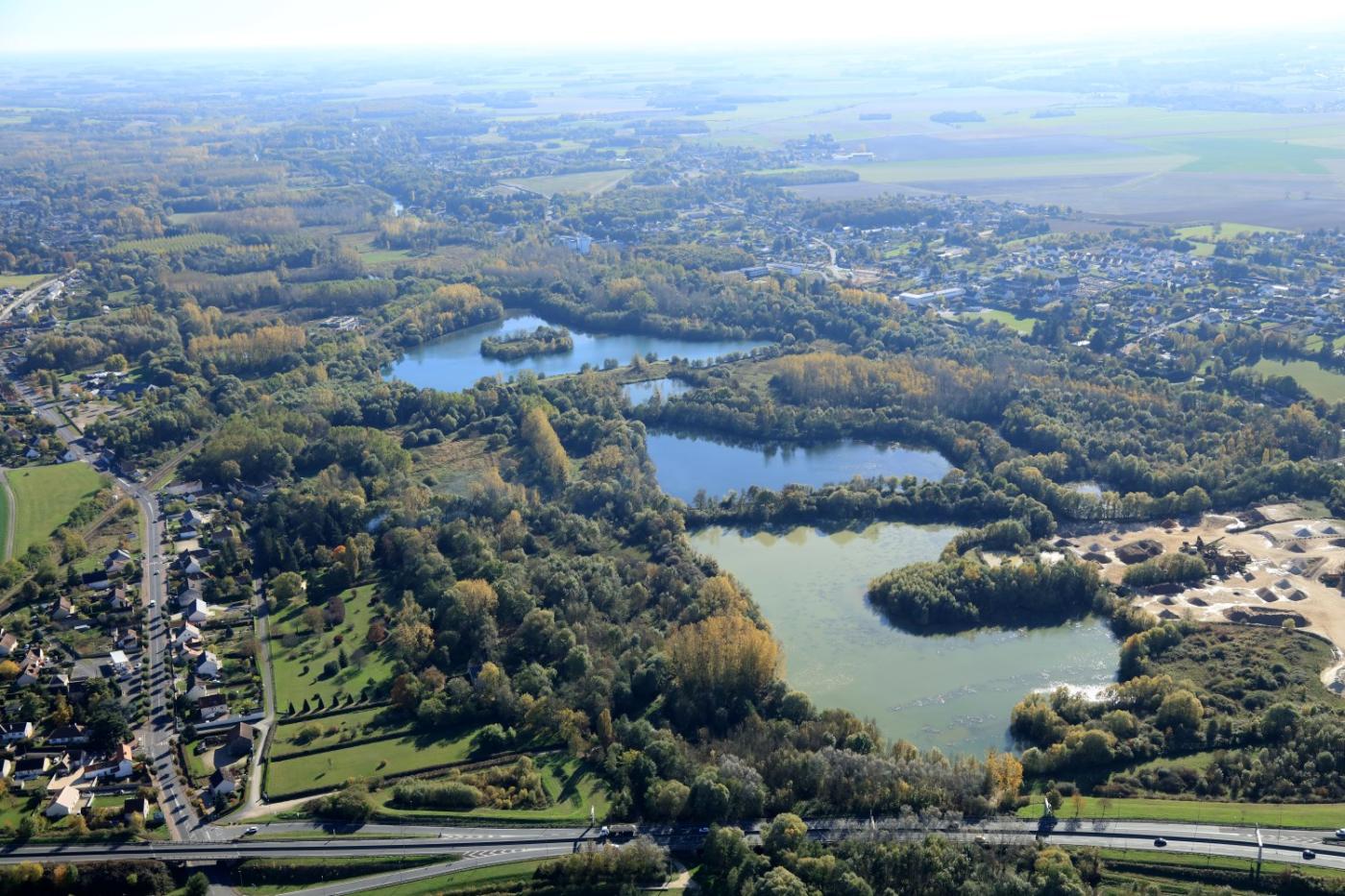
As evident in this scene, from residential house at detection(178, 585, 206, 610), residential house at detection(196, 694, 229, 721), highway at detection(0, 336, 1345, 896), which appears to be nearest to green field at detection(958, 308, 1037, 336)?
highway at detection(0, 336, 1345, 896)

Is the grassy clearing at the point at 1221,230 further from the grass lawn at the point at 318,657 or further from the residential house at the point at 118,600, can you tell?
the residential house at the point at 118,600

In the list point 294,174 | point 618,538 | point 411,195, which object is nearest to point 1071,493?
point 618,538

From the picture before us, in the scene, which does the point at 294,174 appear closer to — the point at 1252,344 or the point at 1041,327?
the point at 1041,327

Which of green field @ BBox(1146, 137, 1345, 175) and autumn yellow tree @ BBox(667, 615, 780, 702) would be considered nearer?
autumn yellow tree @ BBox(667, 615, 780, 702)

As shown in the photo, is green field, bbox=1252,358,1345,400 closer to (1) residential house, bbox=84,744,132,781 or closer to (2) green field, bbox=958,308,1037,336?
(2) green field, bbox=958,308,1037,336

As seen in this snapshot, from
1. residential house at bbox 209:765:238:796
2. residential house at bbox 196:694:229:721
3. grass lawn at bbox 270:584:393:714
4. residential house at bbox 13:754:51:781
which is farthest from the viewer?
grass lawn at bbox 270:584:393:714

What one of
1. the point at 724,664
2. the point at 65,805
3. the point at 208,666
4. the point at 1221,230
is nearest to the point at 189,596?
the point at 208,666
